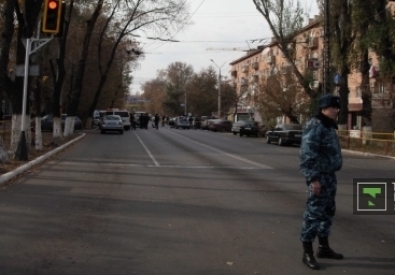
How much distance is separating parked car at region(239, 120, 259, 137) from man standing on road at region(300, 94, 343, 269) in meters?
41.4

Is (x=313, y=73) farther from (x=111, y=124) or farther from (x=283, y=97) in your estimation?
(x=111, y=124)

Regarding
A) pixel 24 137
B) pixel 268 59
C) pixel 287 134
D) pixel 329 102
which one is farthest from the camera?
pixel 268 59

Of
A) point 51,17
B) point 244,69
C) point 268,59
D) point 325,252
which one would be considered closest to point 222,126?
point 268,59

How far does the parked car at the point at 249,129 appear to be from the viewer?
4781 cm

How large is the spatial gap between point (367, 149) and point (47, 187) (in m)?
19.4

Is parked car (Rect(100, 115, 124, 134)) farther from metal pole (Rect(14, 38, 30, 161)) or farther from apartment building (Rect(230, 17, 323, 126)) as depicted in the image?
metal pole (Rect(14, 38, 30, 161))

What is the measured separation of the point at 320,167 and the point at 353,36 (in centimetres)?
2708

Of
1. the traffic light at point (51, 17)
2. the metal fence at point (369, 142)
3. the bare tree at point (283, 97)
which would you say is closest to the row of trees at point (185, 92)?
the bare tree at point (283, 97)

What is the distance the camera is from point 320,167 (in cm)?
632

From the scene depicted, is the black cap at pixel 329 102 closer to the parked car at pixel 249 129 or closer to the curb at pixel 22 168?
the curb at pixel 22 168

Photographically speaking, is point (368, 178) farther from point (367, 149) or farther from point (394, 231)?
point (367, 149)

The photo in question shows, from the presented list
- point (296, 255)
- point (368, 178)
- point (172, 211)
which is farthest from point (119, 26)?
point (296, 255)

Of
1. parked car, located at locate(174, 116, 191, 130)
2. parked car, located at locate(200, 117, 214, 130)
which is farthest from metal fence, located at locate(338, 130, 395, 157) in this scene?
parked car, located at locate(174, 116, 191, 130)

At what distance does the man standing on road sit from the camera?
A: 6316mm
